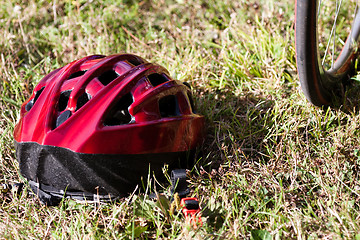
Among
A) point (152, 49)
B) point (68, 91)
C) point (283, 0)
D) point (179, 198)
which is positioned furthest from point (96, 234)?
point (283, 0)

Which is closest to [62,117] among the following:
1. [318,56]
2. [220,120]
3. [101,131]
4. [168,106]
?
[101,131]

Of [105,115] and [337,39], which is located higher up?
[337,39]

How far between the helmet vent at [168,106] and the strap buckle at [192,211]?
530mm

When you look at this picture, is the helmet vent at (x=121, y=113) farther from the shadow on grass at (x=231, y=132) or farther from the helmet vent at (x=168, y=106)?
the shadow on grass at (x=231, y=132)

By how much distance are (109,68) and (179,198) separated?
0.85m

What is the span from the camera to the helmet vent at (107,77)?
2398mm

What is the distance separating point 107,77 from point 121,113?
1.11ft

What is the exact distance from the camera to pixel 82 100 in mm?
2223

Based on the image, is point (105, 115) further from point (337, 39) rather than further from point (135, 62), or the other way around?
point (337, 39)

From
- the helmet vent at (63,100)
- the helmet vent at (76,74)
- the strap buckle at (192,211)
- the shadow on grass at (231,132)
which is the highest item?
the helmet vent at (76,74)

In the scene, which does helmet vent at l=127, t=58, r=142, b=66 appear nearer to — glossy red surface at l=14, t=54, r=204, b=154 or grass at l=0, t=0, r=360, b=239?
glossy red surface at l=14, t=54, r=204, b=154

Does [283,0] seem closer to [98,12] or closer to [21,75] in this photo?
[98,12]

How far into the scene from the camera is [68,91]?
2268mm

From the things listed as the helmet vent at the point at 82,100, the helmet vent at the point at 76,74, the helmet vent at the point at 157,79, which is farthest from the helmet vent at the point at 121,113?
the helmet vent at the point at 76,74
